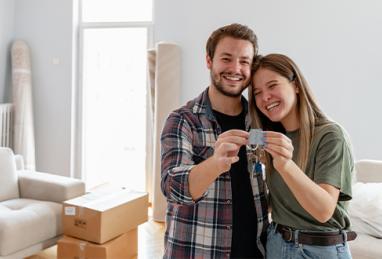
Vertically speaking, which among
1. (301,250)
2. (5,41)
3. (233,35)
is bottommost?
(301,250)

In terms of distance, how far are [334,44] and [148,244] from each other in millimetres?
2566

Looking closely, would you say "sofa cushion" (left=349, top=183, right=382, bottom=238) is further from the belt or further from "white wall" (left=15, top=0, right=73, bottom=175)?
"white wall" (left=15, top=0, right=73, bottom=175)

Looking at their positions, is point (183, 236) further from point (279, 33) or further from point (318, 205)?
point (279, 33)

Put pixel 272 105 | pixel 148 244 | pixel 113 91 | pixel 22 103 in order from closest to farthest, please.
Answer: pixel 272 105 → pixel 148 244 → pixel 22 103 → pixel 113 91

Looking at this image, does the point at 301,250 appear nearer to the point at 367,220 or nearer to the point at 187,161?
the point at 187,161

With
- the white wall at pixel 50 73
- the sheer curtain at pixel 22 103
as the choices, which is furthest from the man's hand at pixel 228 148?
the sheer curtain at pixel 22 103

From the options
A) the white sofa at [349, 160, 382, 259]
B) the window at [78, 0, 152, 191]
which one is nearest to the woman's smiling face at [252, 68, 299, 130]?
the white sofa at [349, 160, 382, 259]

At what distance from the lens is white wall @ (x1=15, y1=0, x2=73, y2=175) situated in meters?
4.89

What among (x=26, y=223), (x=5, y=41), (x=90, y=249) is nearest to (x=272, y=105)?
(x=90, y=249)

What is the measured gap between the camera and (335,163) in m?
1.20

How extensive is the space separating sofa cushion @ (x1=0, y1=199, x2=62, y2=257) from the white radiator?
181 centimetres

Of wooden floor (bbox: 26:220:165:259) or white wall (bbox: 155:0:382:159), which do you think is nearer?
wooden floor (bbox: 26:220:165:259)

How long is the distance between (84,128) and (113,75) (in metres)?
0.74

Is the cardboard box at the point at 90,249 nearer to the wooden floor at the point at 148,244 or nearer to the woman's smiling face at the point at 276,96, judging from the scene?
the wooden floor at the point at 148,244
